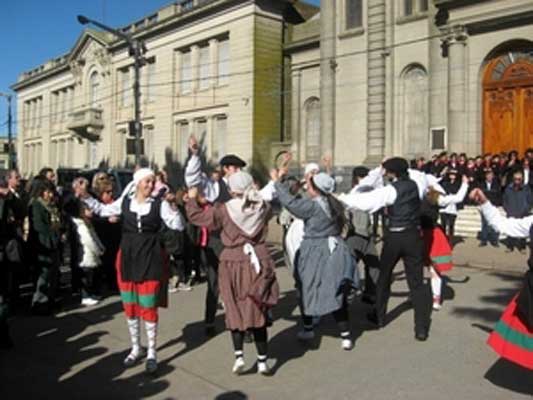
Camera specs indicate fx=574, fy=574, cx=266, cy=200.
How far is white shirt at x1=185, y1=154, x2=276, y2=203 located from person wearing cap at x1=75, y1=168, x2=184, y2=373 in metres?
0.38

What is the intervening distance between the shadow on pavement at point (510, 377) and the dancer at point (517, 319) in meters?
0.36

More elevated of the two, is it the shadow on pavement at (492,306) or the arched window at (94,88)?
the arched window at (94,88)

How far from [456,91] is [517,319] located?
1715 centimetres

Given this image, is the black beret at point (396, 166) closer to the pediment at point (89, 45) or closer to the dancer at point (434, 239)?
the dancer at point (434, 239)

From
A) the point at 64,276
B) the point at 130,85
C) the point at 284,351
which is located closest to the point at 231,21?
the point at 130,85

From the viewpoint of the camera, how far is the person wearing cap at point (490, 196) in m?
14.3

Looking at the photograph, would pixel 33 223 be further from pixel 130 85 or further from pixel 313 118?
pixel 130 85

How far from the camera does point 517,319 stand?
4.61 meters

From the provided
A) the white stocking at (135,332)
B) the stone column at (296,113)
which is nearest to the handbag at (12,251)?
the white stocking at (135,332)

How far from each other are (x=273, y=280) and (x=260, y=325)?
1.42ft

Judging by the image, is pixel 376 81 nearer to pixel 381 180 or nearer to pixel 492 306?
pixel 381 180

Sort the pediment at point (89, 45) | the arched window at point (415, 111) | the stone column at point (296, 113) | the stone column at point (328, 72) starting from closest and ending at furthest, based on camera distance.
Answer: the arched window at point (415, 111) → the stone column at point (328, 72) → the stone column at point (296, 113) → the pediment at point (89, 45)

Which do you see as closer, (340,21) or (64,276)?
(64,276)

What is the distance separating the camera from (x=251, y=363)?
559 cm
